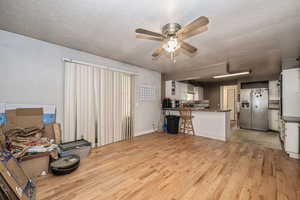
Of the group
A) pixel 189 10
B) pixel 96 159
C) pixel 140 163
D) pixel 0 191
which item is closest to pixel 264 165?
pixel 140 163

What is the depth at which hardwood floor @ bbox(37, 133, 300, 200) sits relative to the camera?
162cm

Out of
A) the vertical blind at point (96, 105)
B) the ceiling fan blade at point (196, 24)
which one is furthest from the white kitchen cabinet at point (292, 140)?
the vertical blind at point (96, 105)

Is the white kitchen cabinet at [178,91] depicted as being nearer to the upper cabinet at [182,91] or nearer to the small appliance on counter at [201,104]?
the upper cabinet at [182,91]

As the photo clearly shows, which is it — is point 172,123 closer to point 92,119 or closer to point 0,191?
point 92,119

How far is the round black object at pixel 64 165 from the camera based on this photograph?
198 centimetres

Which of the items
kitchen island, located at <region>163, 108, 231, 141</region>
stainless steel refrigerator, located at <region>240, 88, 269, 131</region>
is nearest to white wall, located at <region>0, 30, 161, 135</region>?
kitchen island, located at <region>163, 108, 231, 141</region>

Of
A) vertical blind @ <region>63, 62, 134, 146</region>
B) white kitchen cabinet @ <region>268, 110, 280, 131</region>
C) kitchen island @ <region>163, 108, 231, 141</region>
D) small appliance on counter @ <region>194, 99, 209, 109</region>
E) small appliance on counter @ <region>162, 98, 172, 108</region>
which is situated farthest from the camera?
small appliance on counter @ <region>194, 99, 209, 109</region>

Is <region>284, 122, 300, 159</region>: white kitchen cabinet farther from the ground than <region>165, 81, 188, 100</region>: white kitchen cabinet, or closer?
closer

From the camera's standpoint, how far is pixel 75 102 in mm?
2982

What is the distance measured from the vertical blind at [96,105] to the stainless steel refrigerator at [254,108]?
498cm

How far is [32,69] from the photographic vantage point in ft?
8.03

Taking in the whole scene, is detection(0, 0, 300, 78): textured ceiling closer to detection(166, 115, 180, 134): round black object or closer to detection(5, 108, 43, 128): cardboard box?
detection(5, 108, 43, 128): cardboard box

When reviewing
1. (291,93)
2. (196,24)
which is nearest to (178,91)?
(291,93)

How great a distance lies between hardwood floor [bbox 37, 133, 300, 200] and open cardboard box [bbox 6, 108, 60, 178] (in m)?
0.23
